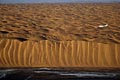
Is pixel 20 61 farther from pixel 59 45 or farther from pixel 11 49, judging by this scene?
pixel 59 45

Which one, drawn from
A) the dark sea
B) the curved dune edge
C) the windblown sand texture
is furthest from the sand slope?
the dark sea

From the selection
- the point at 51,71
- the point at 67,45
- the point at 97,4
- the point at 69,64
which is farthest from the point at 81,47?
the point at 97,4

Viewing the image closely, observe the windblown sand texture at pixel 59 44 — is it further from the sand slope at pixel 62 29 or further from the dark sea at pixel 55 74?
the dark sea at pixel 55 74

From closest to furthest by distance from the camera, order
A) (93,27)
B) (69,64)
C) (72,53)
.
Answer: (69,64) → (72,53) → (93,27)

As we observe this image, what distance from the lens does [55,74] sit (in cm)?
191

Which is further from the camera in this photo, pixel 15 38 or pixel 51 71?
pixel 15 38

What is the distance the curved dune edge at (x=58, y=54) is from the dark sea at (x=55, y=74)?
147 millimetres

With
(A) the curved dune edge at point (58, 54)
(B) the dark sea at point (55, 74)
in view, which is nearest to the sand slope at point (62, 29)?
(A) the curved dune edge at point (58, 54)

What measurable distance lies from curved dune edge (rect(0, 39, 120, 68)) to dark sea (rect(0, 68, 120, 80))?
0.15m

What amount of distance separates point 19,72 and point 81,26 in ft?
5.56

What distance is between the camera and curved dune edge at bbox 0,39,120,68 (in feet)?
6.95

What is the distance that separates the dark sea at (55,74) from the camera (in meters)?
1.85

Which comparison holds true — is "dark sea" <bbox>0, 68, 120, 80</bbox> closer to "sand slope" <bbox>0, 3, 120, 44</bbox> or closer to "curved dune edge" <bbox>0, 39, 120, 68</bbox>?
"curved dune edge" <bbox>0, 39, 120, 68</bbox>

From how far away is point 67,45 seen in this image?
2.53 metres
